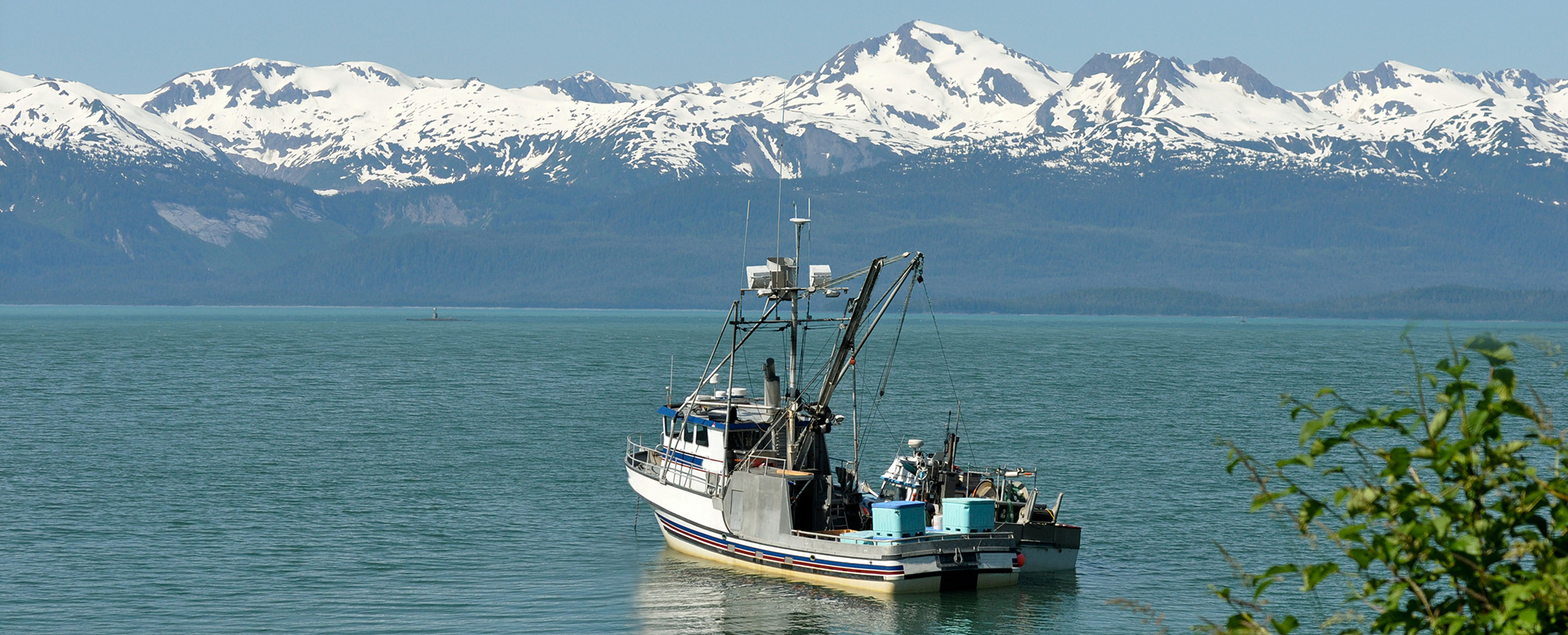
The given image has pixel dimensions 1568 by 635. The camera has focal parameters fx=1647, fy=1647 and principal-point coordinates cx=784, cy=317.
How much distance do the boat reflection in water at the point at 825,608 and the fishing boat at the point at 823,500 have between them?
547 millimetres

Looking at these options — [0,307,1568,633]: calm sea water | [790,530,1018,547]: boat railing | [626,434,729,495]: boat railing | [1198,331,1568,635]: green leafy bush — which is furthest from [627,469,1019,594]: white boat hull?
[1198,331,1568,635]: green leafy bush

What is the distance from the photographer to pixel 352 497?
73.4 m

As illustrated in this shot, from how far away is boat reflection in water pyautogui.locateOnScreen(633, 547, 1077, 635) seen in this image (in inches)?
1827

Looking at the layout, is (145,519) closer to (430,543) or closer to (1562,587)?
(430,543)

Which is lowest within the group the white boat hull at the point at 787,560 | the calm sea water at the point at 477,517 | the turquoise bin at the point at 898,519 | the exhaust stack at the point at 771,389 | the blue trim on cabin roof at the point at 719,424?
the calm sea water at the point at 477,517

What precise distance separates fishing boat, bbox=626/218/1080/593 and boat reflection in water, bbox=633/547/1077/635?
1.79 ft

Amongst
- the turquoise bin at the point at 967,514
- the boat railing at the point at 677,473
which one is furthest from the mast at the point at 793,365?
the turquoise bin at the point at 967,514

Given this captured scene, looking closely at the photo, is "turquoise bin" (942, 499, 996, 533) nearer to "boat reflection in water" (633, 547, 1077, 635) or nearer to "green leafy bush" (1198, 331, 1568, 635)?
"boat reflection in water" (633, 547, 1077, 635)

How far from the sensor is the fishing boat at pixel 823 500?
1950 inches

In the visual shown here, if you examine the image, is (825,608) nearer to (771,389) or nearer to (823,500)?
(823,500)

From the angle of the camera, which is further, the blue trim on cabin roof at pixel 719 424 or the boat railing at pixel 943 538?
the blue trim on cabin roof at pixel 719 424

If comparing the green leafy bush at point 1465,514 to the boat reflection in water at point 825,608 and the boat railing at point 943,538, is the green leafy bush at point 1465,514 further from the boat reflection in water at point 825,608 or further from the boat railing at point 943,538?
the boat railing at point 943,538

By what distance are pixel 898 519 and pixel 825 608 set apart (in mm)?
3425

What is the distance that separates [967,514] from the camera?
49.8 m
